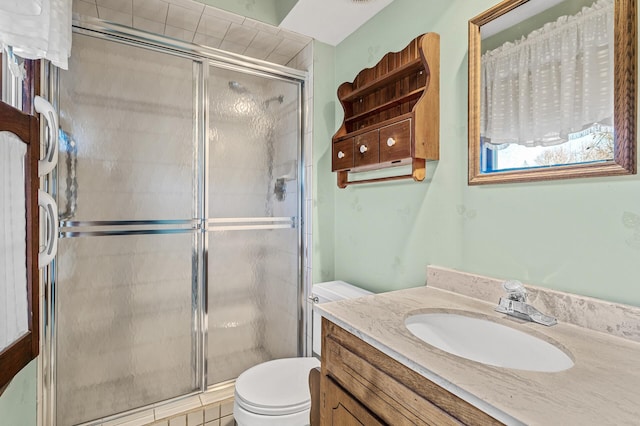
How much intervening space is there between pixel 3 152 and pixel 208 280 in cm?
123

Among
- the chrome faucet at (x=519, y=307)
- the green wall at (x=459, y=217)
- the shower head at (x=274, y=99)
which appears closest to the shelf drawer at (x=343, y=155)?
the green wall at (x=459, y=217)

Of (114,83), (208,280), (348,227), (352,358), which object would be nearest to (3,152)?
(352,358)

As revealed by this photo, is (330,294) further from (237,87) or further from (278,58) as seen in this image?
(278,58)

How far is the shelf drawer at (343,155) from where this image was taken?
164 centimetres

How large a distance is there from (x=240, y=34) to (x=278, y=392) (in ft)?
6.68

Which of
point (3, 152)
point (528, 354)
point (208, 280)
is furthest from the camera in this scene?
point (208, 280)

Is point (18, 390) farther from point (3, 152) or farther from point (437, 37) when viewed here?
point (437, 37)

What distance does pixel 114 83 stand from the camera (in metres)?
1.57

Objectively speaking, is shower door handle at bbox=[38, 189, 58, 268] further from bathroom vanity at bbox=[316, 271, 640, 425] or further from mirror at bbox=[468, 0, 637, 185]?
mirror at bbox=[468, 0, 637, 185]

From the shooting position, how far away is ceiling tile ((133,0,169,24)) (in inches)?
64.9

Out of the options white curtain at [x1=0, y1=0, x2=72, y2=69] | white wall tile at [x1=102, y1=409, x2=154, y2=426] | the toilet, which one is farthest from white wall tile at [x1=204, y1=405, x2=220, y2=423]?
white curtain at [x1=0, y1=0, x2=72, y2=69]

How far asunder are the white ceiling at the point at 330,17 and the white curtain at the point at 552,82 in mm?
793

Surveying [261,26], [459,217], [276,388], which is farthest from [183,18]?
[276,388]

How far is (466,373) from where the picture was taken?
60cm
